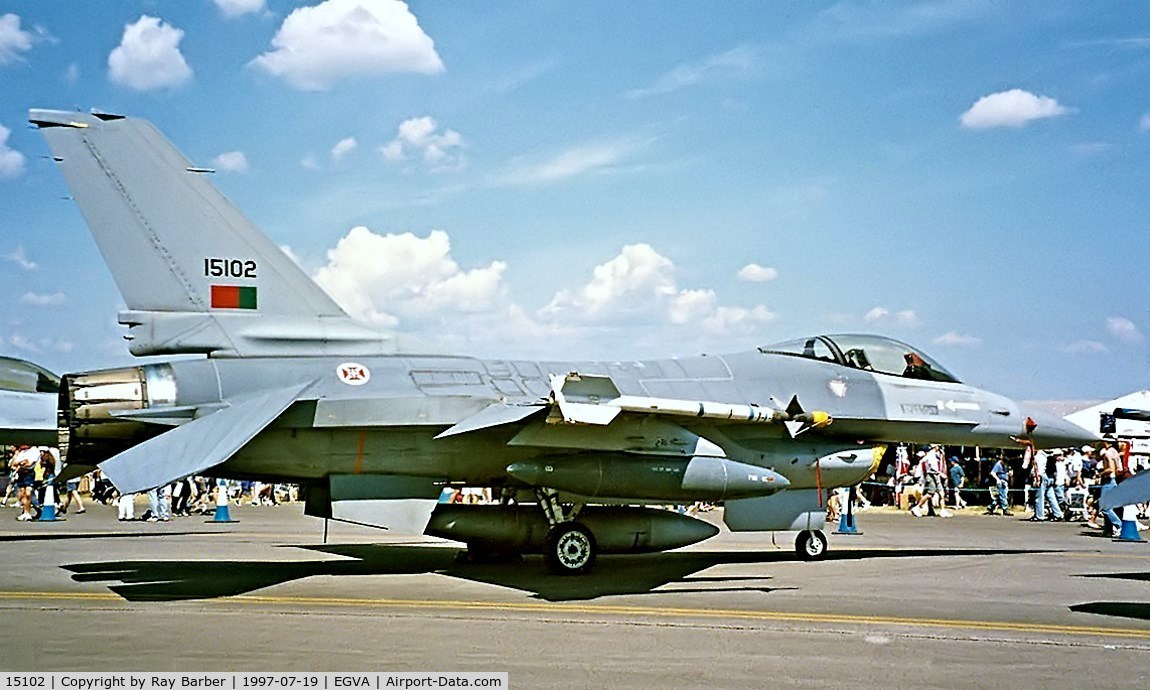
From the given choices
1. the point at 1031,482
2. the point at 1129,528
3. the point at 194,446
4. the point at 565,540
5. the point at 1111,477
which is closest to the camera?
the point at 194,446

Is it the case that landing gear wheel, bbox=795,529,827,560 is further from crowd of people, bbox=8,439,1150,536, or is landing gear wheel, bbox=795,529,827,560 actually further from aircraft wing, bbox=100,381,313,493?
aircraft wing, bbox=100,381,313,493

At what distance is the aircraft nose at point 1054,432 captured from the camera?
48.1 feet

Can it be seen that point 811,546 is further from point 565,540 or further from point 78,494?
point 78,494

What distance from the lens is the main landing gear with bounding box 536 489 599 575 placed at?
39.8 ft

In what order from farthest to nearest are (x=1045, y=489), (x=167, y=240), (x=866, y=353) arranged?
(x=1045, y=489), (x=866, y=353), (x=167, y=240)

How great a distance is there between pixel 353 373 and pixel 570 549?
10.1 ft

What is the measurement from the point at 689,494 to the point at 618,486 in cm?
82

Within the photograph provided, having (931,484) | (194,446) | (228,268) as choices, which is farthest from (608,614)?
(931,484)

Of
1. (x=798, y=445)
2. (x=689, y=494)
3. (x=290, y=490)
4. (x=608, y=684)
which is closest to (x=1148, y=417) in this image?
(x=798, y=445)

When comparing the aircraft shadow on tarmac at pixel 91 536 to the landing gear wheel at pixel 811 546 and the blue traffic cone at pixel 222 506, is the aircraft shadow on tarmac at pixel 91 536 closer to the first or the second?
the blue traffic cone at pixel 222 506

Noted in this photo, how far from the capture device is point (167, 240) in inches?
462

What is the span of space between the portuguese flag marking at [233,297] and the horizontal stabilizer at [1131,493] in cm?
864

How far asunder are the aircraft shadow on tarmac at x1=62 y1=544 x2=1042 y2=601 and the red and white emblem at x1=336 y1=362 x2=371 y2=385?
2280 mm

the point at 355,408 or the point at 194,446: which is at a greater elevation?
the point at 355,408
